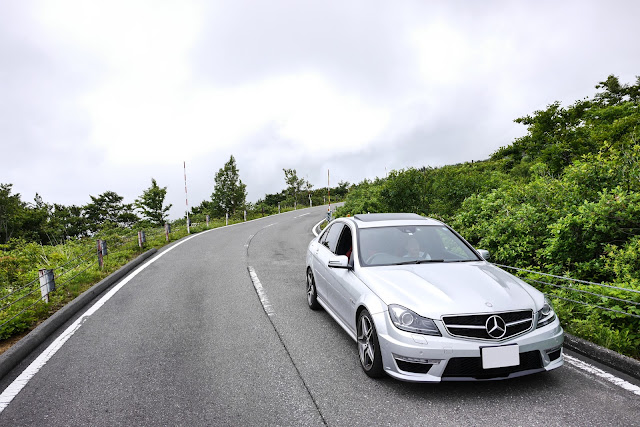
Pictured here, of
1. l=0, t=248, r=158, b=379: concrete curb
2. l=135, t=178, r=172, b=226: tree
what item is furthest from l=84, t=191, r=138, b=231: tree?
l=0, t=248, r=158, b=379: concrete curb

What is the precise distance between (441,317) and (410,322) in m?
0.26

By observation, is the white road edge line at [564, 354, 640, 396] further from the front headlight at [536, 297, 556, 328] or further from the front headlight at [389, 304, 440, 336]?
the front headlight at [389, 304, 440, 336]

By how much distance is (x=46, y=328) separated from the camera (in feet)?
16.7

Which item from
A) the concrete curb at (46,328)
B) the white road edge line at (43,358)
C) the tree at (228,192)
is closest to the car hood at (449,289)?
the white road edge line at (43,358)

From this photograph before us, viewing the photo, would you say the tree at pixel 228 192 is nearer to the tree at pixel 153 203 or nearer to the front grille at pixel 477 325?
the tree at pixel 153 203

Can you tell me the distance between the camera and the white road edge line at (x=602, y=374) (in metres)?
3.25

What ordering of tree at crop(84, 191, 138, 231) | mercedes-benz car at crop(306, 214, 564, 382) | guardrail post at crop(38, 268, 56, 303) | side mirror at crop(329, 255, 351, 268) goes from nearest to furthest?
mercedes-benz car at crop(306, 214, 564, 382), side mirror at crop(329, 255, 351, 268), guardrail post at crop(38, 268, 56, 303), tree at crop(84, 191, 138, 231)

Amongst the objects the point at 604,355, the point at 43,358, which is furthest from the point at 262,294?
the point at 604,355

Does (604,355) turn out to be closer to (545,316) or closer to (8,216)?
(545,316)

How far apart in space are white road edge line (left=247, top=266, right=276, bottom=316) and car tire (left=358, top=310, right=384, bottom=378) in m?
2.14

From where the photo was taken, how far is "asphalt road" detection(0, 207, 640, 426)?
296cm

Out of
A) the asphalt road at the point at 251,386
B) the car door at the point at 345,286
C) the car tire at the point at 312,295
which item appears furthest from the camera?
the car tire at the point at 312,295

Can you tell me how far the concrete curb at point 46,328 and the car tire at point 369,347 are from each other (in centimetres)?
368

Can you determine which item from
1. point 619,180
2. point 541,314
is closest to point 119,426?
point 541,314
